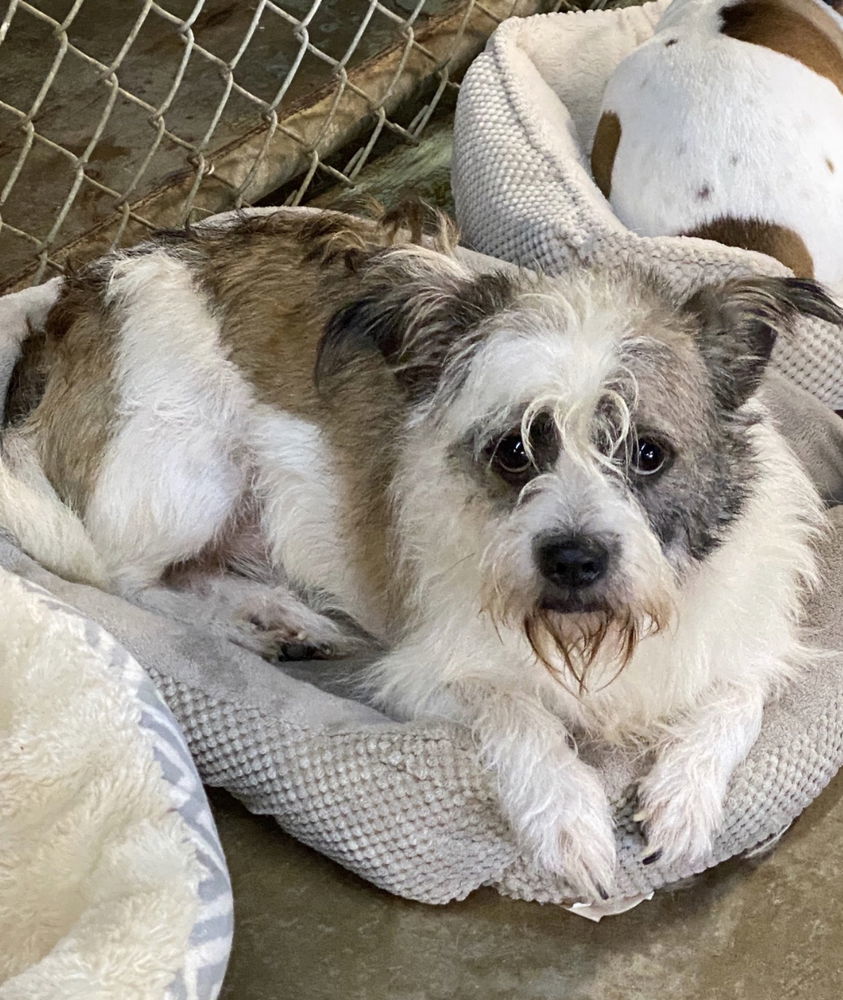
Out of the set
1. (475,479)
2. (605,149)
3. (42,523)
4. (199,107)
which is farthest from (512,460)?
(199,107)

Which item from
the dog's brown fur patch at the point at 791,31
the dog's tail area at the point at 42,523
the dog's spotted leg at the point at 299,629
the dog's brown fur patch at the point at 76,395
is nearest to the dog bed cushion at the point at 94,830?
the dog's tail area at the point at 42,523

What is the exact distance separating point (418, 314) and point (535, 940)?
1.15 m

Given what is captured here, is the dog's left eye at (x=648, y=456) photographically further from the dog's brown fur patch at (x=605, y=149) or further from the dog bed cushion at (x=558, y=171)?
the dog's brown fur patch at (x=605, y=149)

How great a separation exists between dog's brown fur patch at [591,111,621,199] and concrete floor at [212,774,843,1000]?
6.36ft

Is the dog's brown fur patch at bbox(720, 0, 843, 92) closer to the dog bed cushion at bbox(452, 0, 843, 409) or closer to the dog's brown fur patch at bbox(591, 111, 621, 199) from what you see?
the dog's brown fur patch at bbox(591, 111, 621, 199)

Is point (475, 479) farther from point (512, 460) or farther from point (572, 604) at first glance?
point (572, 604)

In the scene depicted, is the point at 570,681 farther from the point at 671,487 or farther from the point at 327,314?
the point at 327,314

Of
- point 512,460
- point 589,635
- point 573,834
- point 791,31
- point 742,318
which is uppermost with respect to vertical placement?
point 791,31

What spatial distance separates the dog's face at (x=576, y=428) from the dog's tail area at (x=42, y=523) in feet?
2.75

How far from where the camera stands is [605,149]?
11.7 feet

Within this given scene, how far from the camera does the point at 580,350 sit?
2078 millimetres

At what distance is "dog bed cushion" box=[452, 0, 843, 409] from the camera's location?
3.06 meters

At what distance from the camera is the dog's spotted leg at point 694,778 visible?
2.22m

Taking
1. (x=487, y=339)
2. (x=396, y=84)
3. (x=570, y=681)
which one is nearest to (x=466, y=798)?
(x=570, y=681)
